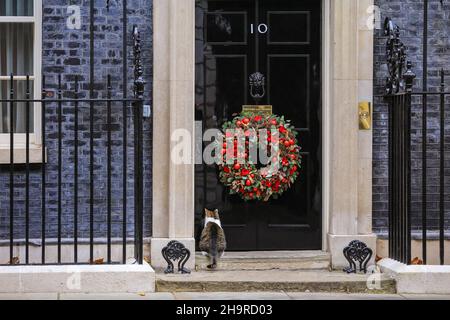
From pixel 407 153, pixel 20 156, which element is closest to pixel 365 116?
pixel 407 153

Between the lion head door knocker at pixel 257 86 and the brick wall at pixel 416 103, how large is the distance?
1.11 meters

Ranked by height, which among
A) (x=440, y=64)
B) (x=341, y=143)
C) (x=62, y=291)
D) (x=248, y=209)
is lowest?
(x=62, y=291)

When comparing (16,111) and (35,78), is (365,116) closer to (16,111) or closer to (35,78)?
(35,78)

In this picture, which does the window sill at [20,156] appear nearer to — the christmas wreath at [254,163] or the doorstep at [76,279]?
the doorstep at [76,279]

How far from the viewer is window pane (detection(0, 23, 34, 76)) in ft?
29.5

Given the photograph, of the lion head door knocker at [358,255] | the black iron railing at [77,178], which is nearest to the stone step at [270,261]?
the lion head door knocker at [358,255]

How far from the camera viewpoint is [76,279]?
7.96 meters

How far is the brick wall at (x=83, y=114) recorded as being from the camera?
873cm

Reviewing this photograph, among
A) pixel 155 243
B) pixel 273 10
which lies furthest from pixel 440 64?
pixel 155 243

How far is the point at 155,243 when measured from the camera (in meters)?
8.77

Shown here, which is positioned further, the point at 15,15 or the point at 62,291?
the point at 15,15

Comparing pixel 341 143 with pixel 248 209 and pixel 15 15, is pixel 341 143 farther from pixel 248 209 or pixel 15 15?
pixel 15 15

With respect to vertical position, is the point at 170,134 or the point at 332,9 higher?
the point at 332,9

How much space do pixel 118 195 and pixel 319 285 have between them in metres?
2.11
